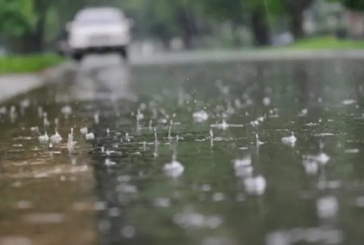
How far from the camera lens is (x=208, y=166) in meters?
6.27

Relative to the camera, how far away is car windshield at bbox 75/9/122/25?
113ft

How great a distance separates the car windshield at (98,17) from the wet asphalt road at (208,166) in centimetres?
2167

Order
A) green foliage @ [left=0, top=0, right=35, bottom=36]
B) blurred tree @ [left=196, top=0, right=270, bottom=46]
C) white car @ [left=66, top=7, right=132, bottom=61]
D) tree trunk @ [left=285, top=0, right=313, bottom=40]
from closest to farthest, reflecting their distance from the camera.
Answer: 1. green foliage @ [left=0, top=0, right=35, bottom=36]
2. white car @ [left=66, top=7, right=132, bottom=61]
3. tree trunk @ [left=285, top=0, right=313, bottom=40]
4. blurred tree @ [left=196, top=0, right=270, bottom=46]

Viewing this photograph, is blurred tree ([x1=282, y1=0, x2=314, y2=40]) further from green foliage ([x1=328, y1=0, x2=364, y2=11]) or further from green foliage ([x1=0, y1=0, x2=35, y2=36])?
green foliage ([x1=0, y1=0, x2=35, y2=36])

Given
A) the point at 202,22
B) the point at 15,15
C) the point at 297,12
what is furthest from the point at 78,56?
the point at 202,22

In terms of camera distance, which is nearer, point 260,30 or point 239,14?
point 260,30

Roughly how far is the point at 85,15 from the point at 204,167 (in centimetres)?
2970

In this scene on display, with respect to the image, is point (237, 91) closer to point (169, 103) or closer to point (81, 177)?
point (169, 103)

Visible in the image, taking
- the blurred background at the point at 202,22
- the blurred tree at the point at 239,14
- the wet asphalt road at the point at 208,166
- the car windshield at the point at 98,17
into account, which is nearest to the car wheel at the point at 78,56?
the car windshield at the point at 98,17

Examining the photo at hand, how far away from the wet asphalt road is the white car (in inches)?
820

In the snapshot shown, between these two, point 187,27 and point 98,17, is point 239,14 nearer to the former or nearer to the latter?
point 187,27

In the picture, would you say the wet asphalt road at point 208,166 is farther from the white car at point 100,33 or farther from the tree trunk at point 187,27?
the tree trunk at point 187,27

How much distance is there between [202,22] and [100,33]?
168ft

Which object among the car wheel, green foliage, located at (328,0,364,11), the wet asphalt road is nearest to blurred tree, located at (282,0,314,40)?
the car wheel
